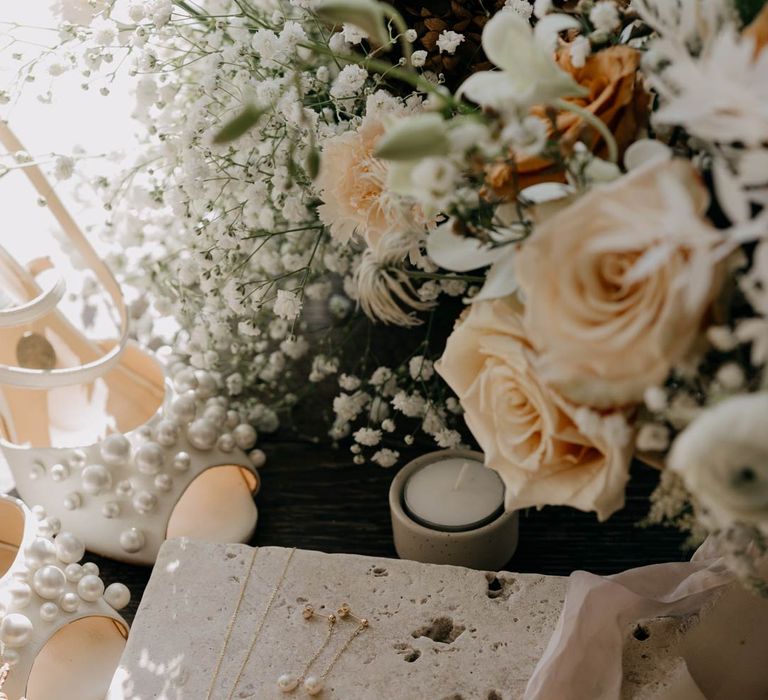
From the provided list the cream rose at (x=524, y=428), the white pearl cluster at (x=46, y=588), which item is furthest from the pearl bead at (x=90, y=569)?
the cream rose at (x=524, y=428)

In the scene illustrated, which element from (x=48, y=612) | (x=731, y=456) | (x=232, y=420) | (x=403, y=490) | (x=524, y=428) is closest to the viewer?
(x=731, y=456)

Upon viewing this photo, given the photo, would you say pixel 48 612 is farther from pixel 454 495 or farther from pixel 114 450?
pixel 454 495

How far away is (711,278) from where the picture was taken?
38 centimetres

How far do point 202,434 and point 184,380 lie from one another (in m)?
→ 0.08

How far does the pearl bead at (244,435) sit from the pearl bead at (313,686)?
33 cm

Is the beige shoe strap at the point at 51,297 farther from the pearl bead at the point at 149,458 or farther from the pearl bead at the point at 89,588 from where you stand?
the pearl bead at the point at 89,588

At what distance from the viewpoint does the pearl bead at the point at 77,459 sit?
0.91 metres

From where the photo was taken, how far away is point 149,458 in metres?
0.90

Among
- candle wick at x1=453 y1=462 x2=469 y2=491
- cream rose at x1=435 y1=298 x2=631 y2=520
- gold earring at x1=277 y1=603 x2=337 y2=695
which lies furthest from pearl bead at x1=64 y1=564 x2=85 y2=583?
cream rose at x1=435 y1=298 x2=631 y2=520

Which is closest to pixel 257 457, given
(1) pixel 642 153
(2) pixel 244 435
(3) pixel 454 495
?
(2) pixel 244 435

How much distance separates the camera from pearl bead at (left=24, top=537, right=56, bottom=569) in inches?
30.9

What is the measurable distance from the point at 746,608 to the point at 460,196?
0.37 meters

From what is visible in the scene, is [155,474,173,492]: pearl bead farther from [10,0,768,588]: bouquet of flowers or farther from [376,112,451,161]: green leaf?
[376,112,451,161]: green leaf

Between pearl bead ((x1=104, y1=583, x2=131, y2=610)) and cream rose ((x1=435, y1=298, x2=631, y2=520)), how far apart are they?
467 mm
